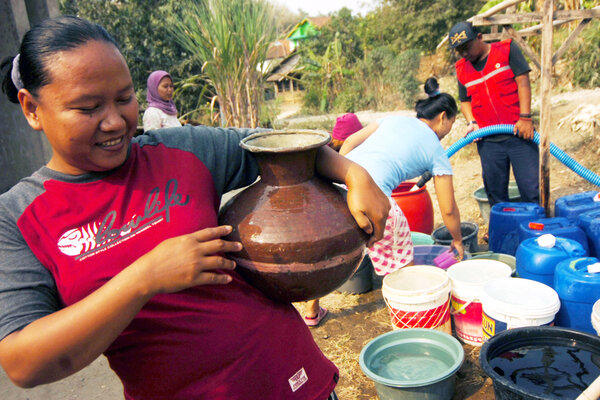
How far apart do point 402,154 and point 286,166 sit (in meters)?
2.05

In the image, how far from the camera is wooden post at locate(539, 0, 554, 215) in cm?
415

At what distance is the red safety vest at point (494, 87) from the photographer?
15.0 ft

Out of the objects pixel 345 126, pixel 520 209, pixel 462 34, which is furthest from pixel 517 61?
pixel 345 126

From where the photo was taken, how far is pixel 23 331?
3.16 feet

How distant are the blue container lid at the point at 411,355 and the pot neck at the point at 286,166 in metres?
1.76

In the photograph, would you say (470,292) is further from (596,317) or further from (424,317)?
(596,317)

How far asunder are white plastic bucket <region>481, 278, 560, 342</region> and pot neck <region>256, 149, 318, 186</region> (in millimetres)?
1988

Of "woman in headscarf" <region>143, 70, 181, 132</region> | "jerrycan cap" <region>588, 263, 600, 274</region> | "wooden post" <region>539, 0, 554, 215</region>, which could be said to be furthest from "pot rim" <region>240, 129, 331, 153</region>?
"woman in headscarf" <region>143, 70, 181, 132</region>

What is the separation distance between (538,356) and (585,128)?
19.7ft

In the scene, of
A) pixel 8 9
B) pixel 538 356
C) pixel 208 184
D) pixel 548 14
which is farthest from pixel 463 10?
pixel 208 184

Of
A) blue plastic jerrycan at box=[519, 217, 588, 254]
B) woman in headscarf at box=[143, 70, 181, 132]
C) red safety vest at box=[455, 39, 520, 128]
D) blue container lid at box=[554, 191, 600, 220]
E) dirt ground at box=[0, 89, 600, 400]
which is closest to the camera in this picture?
dirt ground at box=[0, 89, 600, 400]

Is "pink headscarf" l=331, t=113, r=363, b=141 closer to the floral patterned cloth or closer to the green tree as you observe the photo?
the floral patterned cloth

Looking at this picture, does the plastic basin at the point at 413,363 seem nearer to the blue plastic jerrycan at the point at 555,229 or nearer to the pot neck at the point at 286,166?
the blue plastic jerrycan at the point at 555,229

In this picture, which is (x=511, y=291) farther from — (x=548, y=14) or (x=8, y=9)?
(x=8, y=9)
